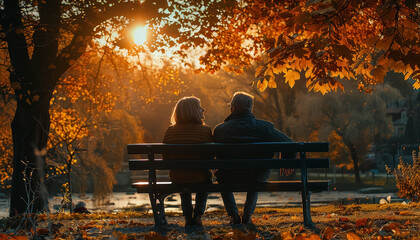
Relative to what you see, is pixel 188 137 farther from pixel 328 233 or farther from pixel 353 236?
pixel 353 236

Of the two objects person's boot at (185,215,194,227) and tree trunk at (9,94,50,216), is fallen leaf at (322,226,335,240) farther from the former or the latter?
tree trunk at (9,94,50,216)

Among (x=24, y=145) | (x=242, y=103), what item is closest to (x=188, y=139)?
(x=242, y=103)

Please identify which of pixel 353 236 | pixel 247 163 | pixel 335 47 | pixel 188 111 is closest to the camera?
pixel 353 236

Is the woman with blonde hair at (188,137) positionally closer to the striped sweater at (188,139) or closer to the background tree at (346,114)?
the striped sweater at (188,139)

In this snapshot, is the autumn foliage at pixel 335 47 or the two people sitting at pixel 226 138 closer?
the autumn foliage at pixel 335 47

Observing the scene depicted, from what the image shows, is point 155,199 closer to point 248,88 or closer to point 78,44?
point 78,44

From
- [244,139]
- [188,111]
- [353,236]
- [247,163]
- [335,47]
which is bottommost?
[353,236]

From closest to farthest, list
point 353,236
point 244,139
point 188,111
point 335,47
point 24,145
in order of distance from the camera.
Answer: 1. point 353,236
2. point 335,47
3. point 244,139
4. point 188,111
5. point 24,145

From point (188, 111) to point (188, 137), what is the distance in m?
0.30

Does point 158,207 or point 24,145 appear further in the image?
point 24,145

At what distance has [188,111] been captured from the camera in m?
5.79

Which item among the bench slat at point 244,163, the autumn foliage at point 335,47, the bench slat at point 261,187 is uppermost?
the autumn foliage at point 335,47

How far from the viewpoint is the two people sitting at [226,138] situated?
18.6 feet

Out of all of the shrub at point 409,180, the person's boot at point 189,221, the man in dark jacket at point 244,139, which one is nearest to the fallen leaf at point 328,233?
the man in dark jacket at point 244,139
